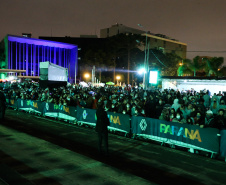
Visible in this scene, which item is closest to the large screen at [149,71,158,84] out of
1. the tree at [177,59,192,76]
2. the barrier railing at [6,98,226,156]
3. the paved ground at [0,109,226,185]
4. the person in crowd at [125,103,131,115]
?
the barrier railing at [6,98,226,156]

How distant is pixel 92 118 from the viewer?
12.3 metres

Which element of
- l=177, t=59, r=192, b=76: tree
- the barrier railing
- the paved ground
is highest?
l=177, t=59, r=192, b=76: tree

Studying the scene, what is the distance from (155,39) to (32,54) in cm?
4672

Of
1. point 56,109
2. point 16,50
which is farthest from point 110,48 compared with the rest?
point 56,109

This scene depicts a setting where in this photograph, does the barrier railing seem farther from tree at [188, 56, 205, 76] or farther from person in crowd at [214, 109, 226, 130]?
tree at [188, 56, 205, 76]

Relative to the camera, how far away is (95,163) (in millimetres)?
6883

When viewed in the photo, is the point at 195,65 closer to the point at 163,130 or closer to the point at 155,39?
the point at 163,130

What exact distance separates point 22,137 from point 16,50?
5386 cm

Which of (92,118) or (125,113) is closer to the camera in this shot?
(125,113)

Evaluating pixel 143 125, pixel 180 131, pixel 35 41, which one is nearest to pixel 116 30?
pixel 35 41

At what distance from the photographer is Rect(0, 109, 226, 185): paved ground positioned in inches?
228

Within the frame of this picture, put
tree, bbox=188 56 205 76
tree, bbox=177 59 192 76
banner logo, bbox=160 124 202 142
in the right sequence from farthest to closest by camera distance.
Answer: tree, bbox=177 59 192 76, tree, bbox=188 56 205 76, banner logo, bbox=160 124 202 142

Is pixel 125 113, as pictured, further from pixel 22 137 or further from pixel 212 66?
pixel 212 66

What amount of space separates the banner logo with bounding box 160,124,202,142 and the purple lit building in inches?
1774
